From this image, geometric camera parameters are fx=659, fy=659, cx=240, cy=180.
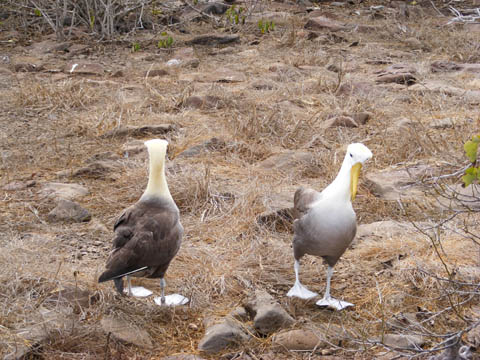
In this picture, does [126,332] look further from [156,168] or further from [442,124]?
[442,124]

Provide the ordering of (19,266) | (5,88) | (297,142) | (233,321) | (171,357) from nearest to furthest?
(171,357)
(233,321)
(19,266)
(297,142)
(5,88)

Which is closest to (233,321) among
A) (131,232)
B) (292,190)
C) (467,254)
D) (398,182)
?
(131,232)

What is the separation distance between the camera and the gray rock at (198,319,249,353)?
305 cm

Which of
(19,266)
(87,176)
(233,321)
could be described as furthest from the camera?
(87,176)

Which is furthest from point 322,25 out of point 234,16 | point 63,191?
point 63,191

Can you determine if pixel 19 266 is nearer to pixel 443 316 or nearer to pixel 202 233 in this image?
pixel 202 233

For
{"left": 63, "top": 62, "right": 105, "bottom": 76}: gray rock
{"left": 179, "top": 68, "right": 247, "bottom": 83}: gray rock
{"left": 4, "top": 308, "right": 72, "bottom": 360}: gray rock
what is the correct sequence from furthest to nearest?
1. {"left": 63, "top": 62, "right": 105, "bottom": 76}: gray rock
2. {"left": 179, "top": 68, "right": 247, "bottom": 83}: gray rock
3. {"left": 4, "top": 308, "right": 72, "bottom": 360}: gray rock

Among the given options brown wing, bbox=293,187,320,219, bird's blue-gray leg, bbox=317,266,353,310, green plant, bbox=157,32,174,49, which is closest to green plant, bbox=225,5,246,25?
green plant, bbox=157,32,174,49

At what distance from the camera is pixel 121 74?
819cm

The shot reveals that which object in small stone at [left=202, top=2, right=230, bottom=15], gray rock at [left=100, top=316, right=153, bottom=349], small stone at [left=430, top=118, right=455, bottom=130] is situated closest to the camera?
gray rock at [left=100, top=316, right=153, bottom=349]

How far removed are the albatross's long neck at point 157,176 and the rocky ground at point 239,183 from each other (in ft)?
1.88

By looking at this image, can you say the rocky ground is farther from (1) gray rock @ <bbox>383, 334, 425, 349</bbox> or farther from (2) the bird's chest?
(2) the bird's chest

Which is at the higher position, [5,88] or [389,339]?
[389,339]

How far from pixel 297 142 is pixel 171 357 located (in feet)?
10.9
